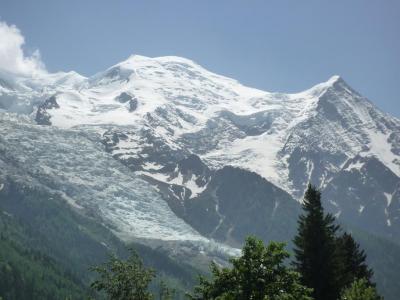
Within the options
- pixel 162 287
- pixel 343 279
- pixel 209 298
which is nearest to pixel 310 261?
pixel 343 279

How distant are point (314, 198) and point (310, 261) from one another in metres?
8.74

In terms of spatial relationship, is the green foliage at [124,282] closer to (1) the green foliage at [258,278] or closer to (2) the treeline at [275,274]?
(2) the treeline at [275,274]

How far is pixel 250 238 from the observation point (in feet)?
153

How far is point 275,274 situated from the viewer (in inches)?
1754

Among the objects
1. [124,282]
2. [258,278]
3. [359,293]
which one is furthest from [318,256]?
[258,278]

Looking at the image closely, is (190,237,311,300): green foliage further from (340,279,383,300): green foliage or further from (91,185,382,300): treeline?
(340,279,383,300): green foliage

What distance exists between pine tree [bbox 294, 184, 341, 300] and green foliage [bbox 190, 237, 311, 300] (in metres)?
18.2

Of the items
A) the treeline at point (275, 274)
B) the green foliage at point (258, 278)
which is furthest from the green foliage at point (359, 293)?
the green foliage at point (258, 278)

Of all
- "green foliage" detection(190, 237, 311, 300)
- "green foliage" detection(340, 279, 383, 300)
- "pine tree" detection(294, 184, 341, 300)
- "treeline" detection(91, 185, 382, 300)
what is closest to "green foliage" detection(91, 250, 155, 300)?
"treeline" detection(91, 185, 382, 300)

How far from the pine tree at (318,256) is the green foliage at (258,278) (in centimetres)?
1822

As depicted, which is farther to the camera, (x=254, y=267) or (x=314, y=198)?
(x=314, y=198)

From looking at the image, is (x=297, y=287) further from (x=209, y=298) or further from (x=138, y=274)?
(x=138, y=274)

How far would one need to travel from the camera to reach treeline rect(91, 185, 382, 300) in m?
43.8

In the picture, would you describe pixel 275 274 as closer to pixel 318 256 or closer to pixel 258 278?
pixel 258 278
